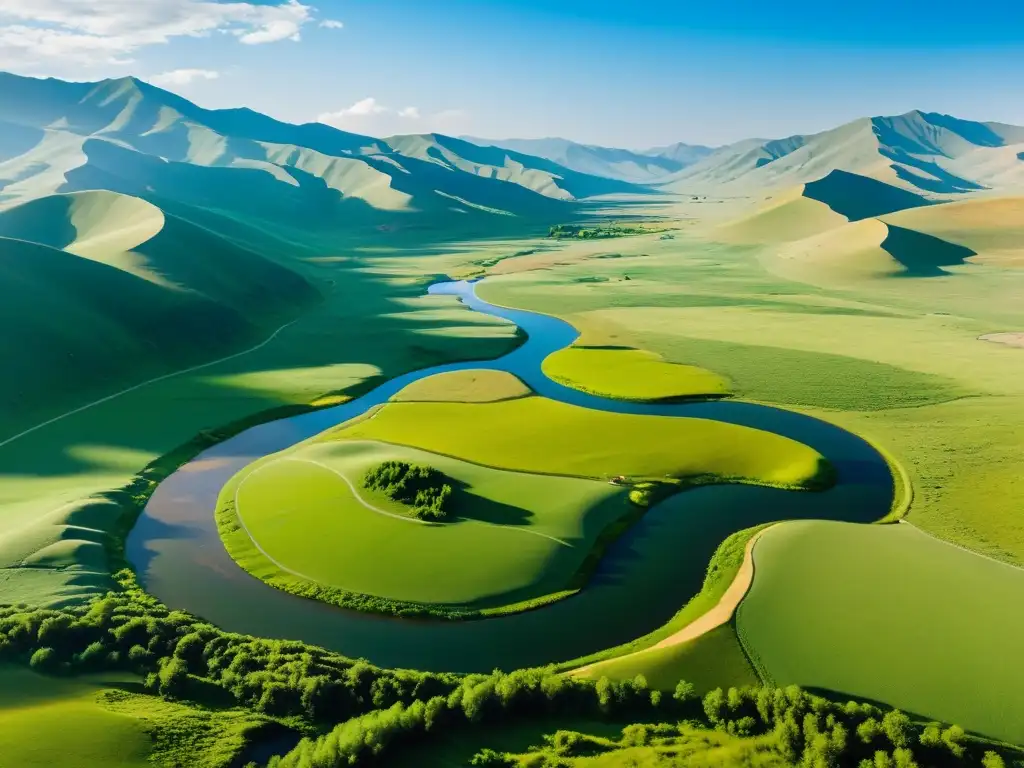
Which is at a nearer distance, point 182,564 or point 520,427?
point 182,564

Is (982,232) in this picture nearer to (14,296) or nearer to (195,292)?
(195,292)

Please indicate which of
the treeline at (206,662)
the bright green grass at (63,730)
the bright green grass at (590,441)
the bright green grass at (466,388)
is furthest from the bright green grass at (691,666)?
the bright green grass at (466,388)

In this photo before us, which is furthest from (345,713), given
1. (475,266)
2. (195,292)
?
(475,266)

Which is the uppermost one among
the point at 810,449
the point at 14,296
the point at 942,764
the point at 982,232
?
the point at 982,232

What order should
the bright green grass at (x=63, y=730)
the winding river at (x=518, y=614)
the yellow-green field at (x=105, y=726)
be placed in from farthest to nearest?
the winding river at (x=518, y=614) → the yellow-green field at (x=105, y=726) → the bright green grass at (x=63, y=730)

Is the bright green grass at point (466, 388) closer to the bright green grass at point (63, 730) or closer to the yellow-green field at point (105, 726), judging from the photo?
the yellow-green field at point (105, 726)

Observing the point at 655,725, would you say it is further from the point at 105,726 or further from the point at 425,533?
the point at 105,726

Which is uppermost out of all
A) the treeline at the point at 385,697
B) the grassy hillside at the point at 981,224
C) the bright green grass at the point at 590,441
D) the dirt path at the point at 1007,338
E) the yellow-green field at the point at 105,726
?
the grassy hillside at the point at 981,224

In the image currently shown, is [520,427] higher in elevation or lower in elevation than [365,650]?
higher
